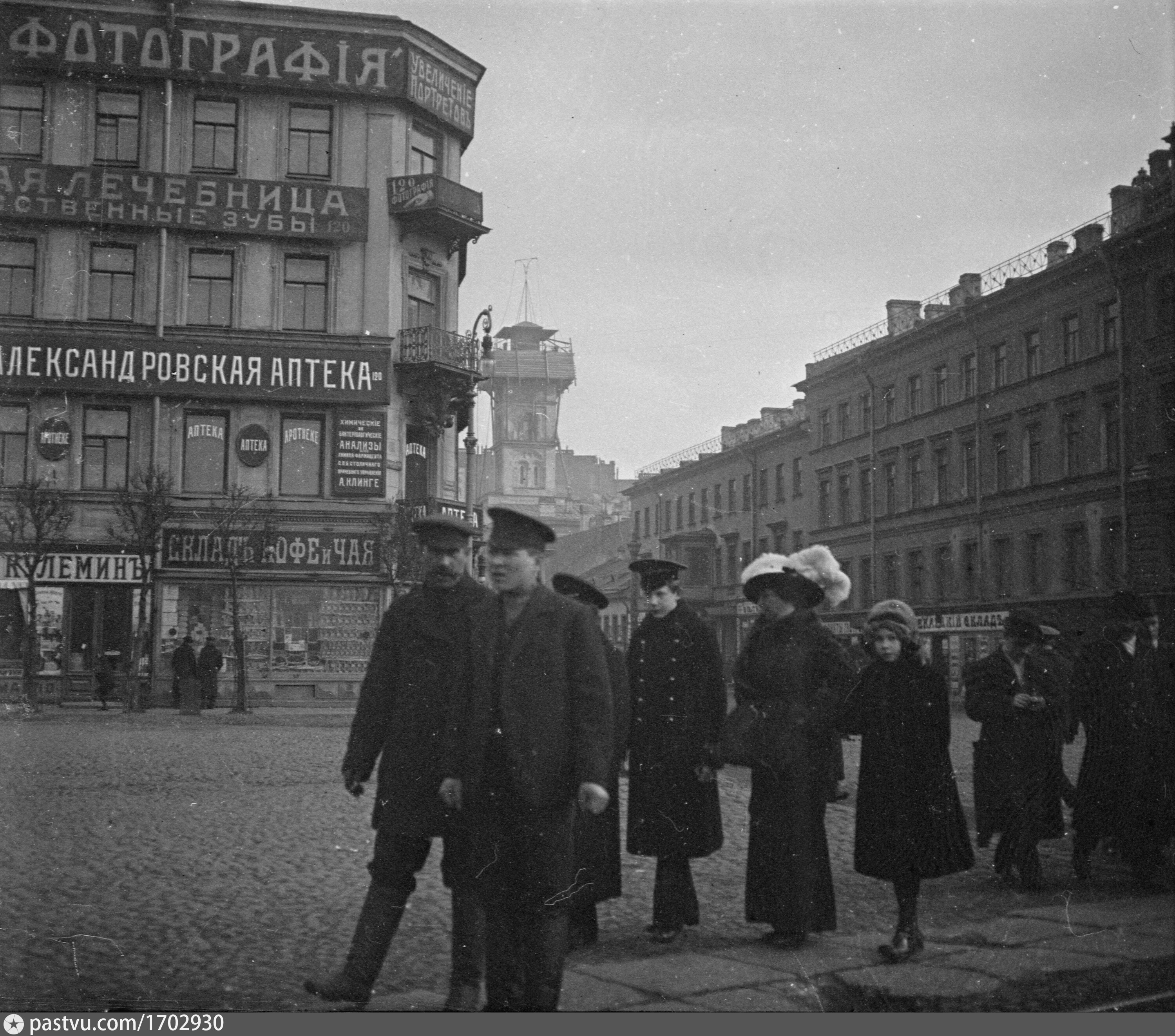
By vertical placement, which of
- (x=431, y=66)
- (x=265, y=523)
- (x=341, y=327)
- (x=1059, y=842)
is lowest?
(x=1059, y=842)

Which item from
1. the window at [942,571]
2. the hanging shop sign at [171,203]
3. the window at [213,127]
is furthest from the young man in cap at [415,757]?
the window at [942,571]

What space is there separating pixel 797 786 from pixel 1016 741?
2.46 m

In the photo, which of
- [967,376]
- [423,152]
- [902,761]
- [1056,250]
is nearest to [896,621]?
[902,761]

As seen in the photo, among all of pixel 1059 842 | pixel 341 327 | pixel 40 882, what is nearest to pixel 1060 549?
pixel 1059 842

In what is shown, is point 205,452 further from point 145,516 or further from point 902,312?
point 902,312

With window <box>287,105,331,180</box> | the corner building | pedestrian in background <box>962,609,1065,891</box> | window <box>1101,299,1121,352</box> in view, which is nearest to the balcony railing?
the corner building

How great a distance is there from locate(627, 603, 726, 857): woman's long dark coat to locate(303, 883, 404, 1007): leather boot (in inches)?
66.1

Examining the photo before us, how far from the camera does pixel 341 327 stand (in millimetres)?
10695

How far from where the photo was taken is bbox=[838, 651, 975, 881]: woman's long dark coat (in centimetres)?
596

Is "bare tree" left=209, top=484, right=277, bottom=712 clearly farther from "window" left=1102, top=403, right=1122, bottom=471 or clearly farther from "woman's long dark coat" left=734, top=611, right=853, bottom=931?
"window" left=1102, top=403, right=1122, bottom=471

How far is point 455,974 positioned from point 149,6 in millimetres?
6818

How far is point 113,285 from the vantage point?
28.5 feet

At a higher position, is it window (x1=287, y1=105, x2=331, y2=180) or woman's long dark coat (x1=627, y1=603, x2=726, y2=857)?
window (x1=287, y1=105, x2=331, y2=180)
